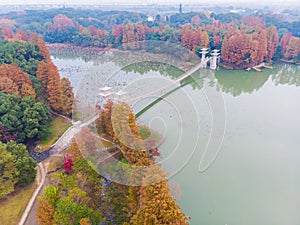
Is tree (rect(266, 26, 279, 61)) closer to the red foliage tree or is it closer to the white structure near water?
the white structure near water

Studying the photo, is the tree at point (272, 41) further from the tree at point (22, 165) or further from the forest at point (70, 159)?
the tree at point (22, 165)

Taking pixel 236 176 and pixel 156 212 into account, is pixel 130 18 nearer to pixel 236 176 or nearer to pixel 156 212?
pixel 236 176

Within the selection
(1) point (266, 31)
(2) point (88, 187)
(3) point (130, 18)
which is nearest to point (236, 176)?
(2) point (88, 187)

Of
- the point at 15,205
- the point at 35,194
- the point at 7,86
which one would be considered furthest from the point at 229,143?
the point at 7,86

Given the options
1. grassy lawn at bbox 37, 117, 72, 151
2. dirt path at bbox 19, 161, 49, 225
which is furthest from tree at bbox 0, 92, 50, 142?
dirt path at bbox 19, 161, 49, 225

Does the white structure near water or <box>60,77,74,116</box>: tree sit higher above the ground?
<box>60,77,74,116</box>: tree
